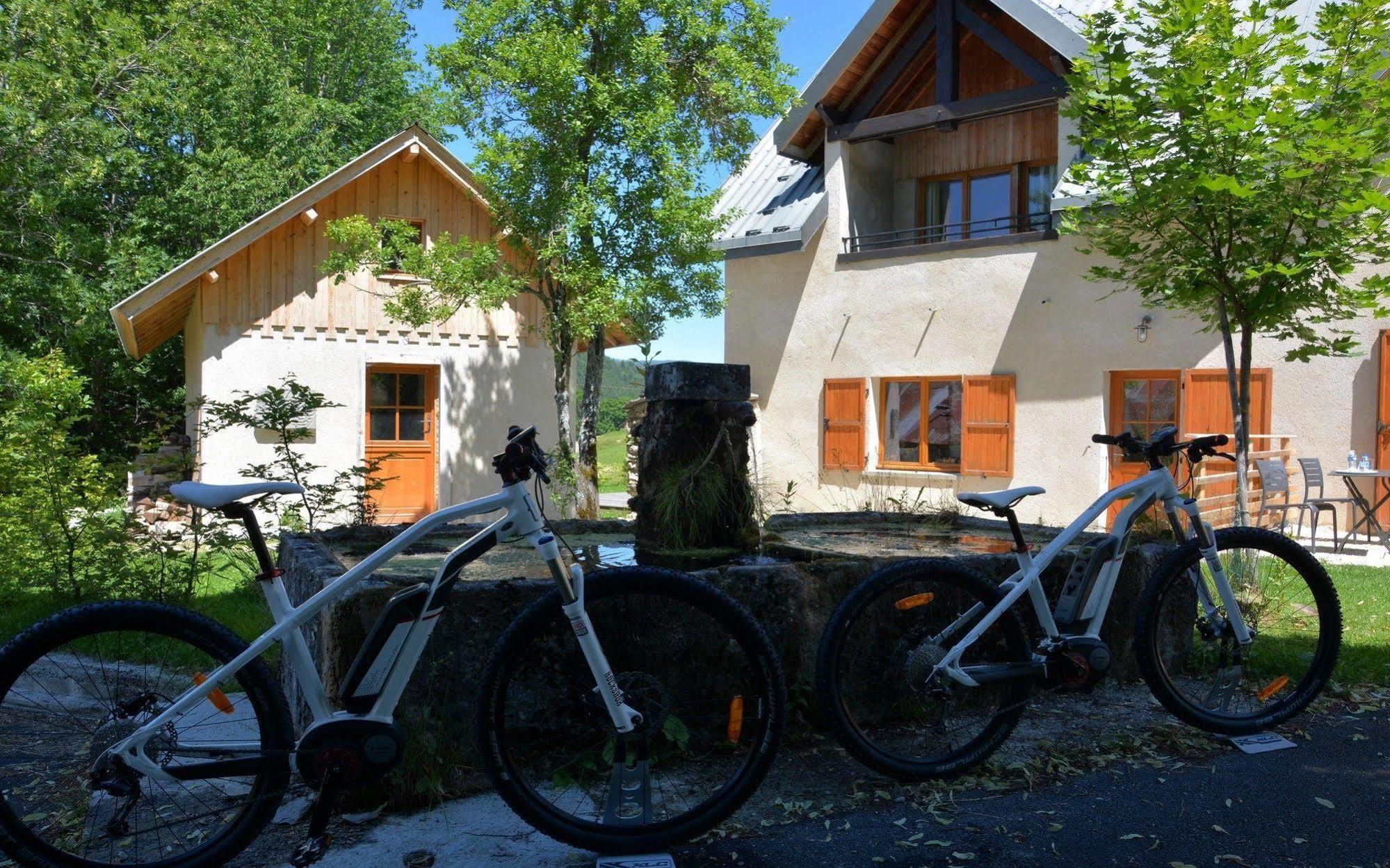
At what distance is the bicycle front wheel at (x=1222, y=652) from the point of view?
3811 millimetres

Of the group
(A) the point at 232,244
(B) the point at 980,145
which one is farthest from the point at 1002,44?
(A) the point at 232,244

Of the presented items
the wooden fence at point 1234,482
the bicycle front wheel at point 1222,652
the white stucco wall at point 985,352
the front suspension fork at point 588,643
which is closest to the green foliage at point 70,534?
the front suspension fork at point 588,643

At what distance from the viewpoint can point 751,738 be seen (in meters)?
3.07

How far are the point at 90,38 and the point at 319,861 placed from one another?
18.0 m

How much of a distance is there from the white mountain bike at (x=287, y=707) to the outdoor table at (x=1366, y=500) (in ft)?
27.5

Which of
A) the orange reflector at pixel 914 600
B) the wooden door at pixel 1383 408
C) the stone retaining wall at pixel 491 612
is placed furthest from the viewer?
the wooden door at pixel 1383 408

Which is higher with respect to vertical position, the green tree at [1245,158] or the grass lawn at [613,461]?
the green tree at [1245,158]

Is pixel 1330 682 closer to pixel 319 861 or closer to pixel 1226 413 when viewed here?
pixel 319 861

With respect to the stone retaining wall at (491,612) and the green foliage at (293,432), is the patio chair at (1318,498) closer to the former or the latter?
the stone retaining wall at (491,612)

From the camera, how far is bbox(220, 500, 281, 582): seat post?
2.77 metres

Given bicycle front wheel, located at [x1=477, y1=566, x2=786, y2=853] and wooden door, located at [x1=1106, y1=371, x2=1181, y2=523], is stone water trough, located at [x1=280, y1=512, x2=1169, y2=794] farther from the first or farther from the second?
wooden door, located at [x1=1106, y1=371, x2=1181, y2=523]

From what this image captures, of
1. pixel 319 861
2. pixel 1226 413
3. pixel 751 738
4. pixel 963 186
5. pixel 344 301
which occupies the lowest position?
pixel 319 861

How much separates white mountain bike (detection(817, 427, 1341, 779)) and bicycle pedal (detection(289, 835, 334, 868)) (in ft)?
4.99

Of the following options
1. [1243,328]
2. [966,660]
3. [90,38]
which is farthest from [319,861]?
[90,38]
